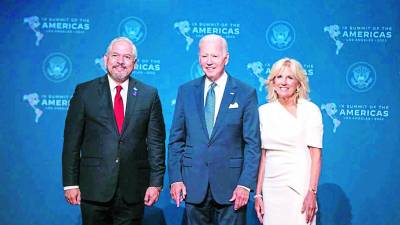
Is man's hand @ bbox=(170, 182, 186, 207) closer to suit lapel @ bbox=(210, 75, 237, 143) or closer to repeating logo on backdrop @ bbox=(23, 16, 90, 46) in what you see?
suit lapel @ bbox=(210, 75, 237, 143)

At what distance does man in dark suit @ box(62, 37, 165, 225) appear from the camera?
2.77 meters

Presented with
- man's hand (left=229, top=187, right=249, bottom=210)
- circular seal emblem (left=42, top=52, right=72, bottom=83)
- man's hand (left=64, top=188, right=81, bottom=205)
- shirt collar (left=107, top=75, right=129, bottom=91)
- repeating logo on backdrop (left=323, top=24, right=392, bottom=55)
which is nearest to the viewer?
man's hand (left=229, top=187, right=249, bottom=210)

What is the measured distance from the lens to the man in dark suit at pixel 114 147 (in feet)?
9.07

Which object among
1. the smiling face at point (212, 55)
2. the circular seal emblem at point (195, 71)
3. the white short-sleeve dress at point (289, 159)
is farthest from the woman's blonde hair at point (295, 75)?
the circular seal emblem at point (195, 71)

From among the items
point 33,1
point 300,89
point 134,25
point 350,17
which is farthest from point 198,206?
point 33,1

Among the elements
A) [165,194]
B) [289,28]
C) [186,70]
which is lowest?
[165,194]

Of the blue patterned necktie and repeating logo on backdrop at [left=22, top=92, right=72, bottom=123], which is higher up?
repeating logo on backdrop at [left=22, top=92, right=72, bottom=123]

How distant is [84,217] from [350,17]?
278 centimetres

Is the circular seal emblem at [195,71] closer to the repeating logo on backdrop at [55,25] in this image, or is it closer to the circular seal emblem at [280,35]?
the circular seal emblem at [280,35]

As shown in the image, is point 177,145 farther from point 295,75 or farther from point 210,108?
point 295,75

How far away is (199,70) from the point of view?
412cm

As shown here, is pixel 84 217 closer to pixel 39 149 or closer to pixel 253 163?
pixel 253 163

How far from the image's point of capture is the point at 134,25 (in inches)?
161

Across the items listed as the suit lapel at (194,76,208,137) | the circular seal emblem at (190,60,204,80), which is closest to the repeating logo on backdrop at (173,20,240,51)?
the circular seal emblem at (190,60,204,80)
